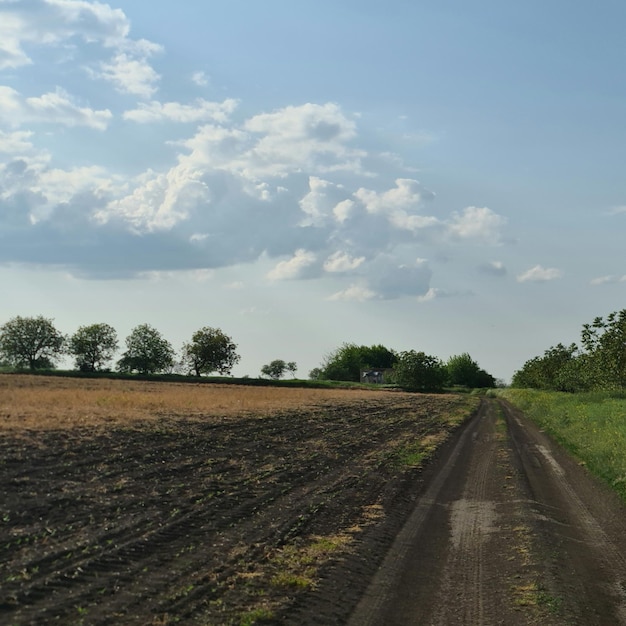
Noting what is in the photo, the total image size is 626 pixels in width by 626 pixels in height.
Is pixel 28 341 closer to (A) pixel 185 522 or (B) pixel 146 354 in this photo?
(B) pixel 146 354

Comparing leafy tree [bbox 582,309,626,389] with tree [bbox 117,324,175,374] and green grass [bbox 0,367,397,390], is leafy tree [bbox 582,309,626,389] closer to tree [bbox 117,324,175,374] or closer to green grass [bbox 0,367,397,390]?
green grass [bbox 0,367,397,390]

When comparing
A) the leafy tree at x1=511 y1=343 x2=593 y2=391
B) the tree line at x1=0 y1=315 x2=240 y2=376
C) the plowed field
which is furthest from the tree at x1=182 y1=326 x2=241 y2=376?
the plowed field

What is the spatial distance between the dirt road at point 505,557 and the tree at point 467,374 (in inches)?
6572

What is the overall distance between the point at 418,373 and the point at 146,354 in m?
63.2

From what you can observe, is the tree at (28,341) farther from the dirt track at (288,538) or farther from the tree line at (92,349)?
the dirt track at (288,538)

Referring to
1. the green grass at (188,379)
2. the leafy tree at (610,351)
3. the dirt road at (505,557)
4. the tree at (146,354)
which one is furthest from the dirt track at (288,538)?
the tree at (146,354)

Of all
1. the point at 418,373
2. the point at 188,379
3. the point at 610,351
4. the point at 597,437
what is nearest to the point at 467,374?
the point at 418,373

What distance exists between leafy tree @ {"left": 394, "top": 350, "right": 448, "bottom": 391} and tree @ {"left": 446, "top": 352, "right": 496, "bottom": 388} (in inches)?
2248

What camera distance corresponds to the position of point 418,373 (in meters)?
123

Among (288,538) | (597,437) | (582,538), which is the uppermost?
(597,437)

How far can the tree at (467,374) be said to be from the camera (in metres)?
183

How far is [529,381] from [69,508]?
431ft

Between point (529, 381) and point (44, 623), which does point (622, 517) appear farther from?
point (529, 381)

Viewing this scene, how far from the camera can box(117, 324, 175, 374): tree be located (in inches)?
5969
